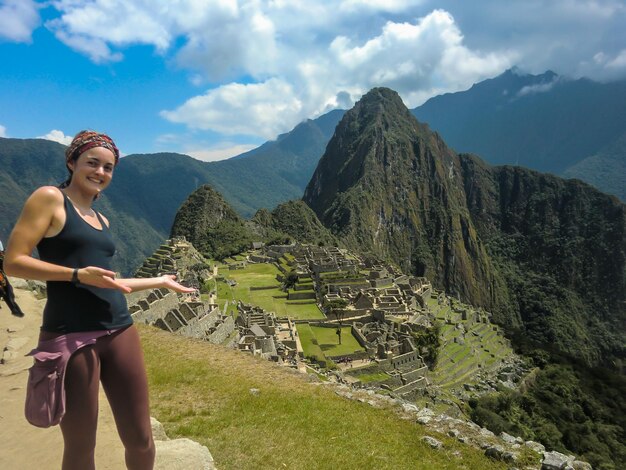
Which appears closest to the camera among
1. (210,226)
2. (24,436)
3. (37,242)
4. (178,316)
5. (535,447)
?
(37,242)

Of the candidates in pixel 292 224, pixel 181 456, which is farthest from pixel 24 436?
pixel 292 224

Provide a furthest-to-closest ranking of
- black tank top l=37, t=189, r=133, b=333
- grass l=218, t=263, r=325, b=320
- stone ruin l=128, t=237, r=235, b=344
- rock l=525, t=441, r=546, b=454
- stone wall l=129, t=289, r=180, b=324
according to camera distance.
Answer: grass l=218, t=263, r=325, b=320
stone wall l=129, t=289, r=180, b=324
stone ruin l=128, t=237, r=235, b=344
rock l=525, t=441, r=546, b=454
black tank top l=37, t=189, r=133, b=333

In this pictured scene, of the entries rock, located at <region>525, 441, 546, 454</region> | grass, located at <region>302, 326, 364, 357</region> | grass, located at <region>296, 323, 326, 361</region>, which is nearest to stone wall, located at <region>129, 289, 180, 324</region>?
grass, located at <region>296, 323, 326, 361</region>

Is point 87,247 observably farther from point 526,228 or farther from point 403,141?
point 526,228

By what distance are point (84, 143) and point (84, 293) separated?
3.35ft

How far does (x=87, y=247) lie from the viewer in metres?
2.74

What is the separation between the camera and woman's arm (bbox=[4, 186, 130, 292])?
2457 millimetres

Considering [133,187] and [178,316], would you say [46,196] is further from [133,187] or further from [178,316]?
[133,187]

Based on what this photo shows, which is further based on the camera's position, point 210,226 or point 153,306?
point 210,226

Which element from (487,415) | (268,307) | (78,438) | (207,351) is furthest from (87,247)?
(268,307)

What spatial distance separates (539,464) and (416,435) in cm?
185

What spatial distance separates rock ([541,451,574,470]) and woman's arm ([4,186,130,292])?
6.67m

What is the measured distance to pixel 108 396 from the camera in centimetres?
289

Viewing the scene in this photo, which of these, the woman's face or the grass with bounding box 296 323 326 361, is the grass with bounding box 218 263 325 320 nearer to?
the grass with bounding box 296 323 326 361
